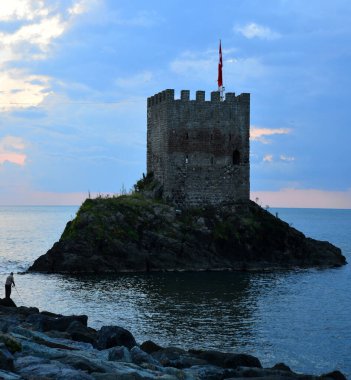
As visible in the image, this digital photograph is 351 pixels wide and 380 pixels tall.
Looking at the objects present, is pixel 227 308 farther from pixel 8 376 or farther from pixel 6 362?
pixel 8 376

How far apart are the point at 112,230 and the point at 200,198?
10113mm

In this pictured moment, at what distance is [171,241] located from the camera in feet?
188

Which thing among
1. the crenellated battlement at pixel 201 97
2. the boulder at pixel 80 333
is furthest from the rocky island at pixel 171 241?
the boulder at pixel 80 333

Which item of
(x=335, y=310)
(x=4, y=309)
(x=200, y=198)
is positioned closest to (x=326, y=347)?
(x=335, y=310)

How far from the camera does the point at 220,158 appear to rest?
6300 centimetres

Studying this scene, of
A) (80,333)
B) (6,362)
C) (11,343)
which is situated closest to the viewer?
(6,362)

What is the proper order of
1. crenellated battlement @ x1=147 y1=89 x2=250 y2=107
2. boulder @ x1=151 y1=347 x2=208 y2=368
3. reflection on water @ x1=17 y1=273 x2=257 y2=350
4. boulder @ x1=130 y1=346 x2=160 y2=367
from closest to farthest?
boulder @ x1=130 y1=346 x2=160 y2=367 → boulder @ x1=151 y1=347 x2=208 y2=368 → reflection on water @ x1=17 y1=273 x2=257 y2=350 → crenellated battlement @ x1=147 y1=89 x2=250 y2=107

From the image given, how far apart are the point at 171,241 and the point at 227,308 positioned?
1773 cm

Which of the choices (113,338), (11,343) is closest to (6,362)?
(11,343)

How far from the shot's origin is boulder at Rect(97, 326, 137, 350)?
26703 millimetres

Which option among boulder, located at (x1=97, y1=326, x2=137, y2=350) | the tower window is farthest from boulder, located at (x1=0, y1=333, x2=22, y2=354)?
the tower window

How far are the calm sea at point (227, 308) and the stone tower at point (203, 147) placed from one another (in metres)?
10.3

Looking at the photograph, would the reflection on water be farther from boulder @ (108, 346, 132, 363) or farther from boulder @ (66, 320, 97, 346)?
boulder @ (108, 346, 132, 363)

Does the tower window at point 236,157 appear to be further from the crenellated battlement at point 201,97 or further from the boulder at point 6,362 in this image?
the boulder at point 6,362
